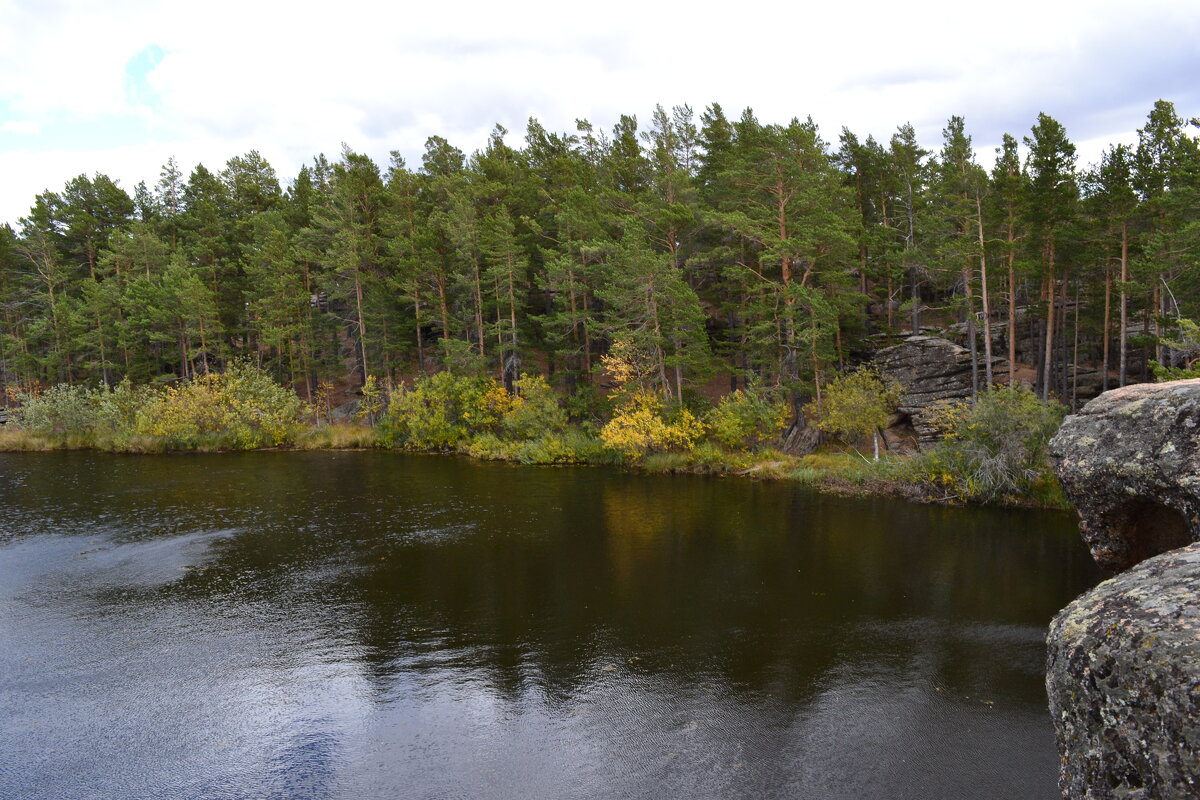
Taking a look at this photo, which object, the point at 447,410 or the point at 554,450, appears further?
the point at 447,410

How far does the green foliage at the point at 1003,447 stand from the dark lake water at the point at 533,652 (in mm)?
1526

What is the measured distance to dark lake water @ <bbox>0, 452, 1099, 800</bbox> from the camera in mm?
9969

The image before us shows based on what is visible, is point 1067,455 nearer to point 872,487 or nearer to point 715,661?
point 715,661

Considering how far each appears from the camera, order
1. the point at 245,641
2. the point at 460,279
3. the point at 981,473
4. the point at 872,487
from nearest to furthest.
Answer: the point at 245,641, the point at 981,473, the point at 872,487, the point at 460,279

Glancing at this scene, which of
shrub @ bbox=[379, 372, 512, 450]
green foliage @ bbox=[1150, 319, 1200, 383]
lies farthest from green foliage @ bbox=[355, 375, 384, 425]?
green foliage @ bbox=[1150, 319, 1200, 383]

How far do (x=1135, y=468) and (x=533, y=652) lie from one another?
10926 millimetres

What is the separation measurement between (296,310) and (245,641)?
43.6 m

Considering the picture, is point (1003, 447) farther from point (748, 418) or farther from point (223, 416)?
point (223, 416)

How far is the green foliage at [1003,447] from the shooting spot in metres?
24.5

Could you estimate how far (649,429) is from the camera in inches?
1401

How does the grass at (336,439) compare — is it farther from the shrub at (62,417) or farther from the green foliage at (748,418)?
the green foliage at (748,418)

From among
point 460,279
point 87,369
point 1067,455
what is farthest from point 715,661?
point 87,369

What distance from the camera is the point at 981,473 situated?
2506 centimetres

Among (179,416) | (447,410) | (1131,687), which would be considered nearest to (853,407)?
(447,410)
